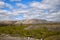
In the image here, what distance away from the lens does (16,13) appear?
3680 mm

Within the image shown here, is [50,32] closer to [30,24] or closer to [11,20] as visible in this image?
[30,24]

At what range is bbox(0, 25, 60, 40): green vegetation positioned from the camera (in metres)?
3.47

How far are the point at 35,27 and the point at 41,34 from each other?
244 millimetres

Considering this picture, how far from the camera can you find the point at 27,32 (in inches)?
138

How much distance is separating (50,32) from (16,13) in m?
1.04

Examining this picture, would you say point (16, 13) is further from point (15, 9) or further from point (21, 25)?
point (21, 25)

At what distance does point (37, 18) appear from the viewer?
3.76m

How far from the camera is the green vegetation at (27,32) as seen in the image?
3473 mm

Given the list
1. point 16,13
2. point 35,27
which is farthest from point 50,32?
point 16,13

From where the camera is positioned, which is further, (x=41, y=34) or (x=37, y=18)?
(x=37, y=18)

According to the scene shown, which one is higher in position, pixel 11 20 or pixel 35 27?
pixel 11 20

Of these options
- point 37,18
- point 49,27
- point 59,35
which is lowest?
point 59,35

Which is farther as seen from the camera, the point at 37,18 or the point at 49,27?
the point at 37,18

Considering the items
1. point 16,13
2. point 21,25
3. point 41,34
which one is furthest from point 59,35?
point 16,13
